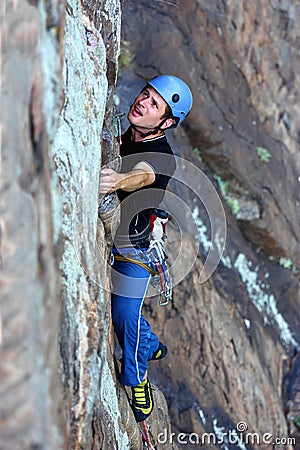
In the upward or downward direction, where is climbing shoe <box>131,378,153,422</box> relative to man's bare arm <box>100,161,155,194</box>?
downward

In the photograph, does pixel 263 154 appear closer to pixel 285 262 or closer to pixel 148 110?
pixel 285 262

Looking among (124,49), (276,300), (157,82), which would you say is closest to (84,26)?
(157,82)

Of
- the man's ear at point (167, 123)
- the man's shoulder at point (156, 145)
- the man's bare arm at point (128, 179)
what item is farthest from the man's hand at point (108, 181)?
the man's ear at point (167, 123)

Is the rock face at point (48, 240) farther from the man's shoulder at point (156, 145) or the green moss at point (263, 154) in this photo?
the green moss at point (263, 154)

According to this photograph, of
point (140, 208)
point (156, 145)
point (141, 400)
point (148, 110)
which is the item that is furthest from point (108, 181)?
point (141, 400)

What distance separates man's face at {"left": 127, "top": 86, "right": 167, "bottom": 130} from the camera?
454 centimetres

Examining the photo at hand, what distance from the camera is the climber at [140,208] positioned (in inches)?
175

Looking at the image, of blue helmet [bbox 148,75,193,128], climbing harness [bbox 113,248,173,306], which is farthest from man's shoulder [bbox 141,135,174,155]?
climbing harness [bbox 113,248,173,306]

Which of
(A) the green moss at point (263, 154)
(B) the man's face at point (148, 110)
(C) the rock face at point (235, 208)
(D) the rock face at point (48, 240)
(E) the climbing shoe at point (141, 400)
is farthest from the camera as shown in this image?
(A) the green moss at point (263, 154)

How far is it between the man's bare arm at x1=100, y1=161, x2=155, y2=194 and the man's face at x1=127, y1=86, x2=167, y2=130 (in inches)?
18.1

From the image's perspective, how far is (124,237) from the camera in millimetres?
4555

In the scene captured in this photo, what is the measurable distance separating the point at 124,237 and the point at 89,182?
1.35 metres

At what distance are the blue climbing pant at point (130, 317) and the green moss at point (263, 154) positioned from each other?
6.94m

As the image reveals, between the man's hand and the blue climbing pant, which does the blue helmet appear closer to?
the man's hand
